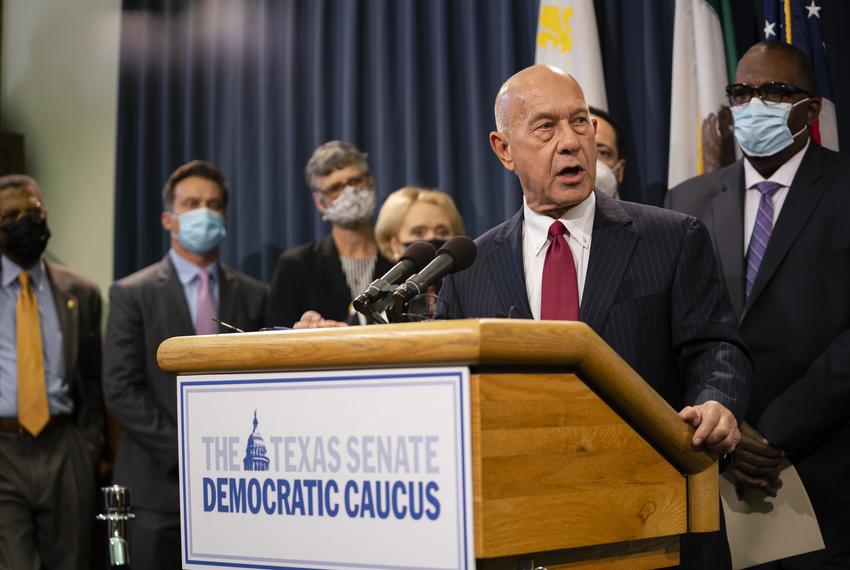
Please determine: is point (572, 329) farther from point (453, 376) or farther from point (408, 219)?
point (408, 219)

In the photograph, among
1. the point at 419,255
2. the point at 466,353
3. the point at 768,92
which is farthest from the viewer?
the point at 768,92

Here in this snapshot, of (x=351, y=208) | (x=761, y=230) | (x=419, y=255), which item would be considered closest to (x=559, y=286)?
(x=419, y=255)

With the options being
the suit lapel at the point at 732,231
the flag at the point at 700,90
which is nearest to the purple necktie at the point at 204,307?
the flag at the point at 700,90

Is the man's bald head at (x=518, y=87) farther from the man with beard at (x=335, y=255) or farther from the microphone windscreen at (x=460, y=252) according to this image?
the man with beard at (x=335, y=255)

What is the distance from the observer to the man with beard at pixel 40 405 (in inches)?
178

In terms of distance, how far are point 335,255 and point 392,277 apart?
105 inches

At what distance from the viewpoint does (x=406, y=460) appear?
170 centimetres

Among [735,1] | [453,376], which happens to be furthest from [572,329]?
[735,1]

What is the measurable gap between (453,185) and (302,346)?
344cm

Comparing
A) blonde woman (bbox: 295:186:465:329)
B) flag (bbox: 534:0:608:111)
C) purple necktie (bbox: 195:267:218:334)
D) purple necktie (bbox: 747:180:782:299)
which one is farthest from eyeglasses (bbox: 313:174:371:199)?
purple necktie (bbox: 747:180:782:299)

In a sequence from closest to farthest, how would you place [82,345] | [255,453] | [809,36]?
[255,453] < [809,36] < [82,345]

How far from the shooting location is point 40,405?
4.59 m

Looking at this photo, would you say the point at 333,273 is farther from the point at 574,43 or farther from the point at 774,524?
the point at 774,524

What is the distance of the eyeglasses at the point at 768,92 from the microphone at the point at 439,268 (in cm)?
186
